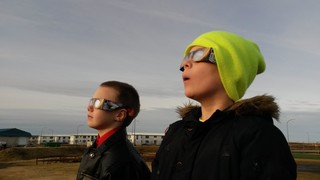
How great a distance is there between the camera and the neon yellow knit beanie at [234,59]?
2.18 m

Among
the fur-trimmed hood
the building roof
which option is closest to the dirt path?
the fur-trimmed hood

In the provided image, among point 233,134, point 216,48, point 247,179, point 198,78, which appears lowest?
point 247,179

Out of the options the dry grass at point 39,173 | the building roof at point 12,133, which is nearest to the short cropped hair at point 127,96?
the dry grass at point 39,173

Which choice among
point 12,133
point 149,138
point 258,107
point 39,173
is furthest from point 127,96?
point 149,138

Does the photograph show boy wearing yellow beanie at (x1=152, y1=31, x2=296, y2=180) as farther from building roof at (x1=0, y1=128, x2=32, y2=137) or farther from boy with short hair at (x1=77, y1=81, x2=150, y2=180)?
building roof at (x1=0, y1=128, x2=32, y2=137)

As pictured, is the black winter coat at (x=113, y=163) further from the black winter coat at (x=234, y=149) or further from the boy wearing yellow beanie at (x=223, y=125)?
the black winter coat at (x=234, y=149)

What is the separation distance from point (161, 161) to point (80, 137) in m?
149

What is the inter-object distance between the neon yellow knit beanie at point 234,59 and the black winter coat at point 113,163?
1.52 m

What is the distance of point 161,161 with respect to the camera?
2.34 meters

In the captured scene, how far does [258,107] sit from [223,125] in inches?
10.1

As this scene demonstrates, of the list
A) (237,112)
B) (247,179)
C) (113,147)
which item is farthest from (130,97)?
(247,179)

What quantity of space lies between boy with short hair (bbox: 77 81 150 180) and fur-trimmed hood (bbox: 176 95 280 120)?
157 centimetres

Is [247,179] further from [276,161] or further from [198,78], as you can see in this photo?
[198,78]

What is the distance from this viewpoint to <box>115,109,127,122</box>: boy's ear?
143 inches
